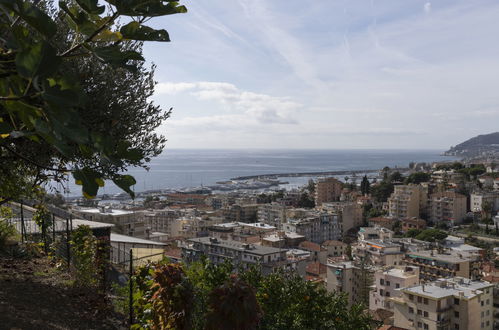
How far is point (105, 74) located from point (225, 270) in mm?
1800

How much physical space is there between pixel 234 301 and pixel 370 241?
82.1ft

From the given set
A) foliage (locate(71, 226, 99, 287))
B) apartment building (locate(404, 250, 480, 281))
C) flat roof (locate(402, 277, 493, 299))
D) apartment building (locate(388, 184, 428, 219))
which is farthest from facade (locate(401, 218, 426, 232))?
foliage (locate(71, 226, 99, 287))

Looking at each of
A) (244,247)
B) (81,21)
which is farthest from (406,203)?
(81,21)

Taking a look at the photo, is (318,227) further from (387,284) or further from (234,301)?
(234,301)

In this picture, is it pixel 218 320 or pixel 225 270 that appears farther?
pixel 225 270

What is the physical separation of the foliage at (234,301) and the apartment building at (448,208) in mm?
38025

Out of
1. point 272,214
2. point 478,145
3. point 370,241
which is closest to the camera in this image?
point 370,241

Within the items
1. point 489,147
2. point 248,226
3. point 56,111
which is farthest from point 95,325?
point 489,147

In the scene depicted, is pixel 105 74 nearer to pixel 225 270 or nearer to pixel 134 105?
pixel 134 105

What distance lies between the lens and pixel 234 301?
2365 millimetres

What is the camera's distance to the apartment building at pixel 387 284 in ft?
58.7

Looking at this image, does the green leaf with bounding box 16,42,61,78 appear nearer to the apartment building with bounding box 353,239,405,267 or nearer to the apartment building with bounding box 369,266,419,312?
the apartment building with bounding box 369,266,419,312

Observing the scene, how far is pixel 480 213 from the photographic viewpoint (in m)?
38.7

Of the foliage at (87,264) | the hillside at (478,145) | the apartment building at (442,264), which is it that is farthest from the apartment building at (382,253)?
the hillside at (478,145)
